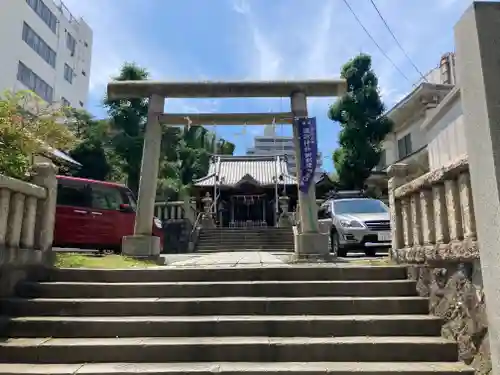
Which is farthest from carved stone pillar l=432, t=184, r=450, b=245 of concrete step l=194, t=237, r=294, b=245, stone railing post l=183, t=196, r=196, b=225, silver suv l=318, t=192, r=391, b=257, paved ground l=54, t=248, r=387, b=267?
stone railing post l=183, t=196, r=196, b=225

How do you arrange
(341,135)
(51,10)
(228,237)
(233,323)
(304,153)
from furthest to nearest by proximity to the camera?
1. (51,10)
2. (341,135)
3. (228,237)
4. (304,153)
5. (233,323)

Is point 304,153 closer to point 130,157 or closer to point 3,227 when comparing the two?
point 3,227

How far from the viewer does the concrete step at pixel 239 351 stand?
387 centimetres

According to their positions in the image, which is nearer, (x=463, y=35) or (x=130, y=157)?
(x=463, y=35)

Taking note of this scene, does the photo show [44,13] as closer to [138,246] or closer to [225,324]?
[138,246]

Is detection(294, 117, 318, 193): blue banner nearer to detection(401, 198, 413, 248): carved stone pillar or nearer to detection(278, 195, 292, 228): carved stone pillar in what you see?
detection(401, 198, 413, 248): carved stone pillar

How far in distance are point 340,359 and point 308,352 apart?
311 millimetres

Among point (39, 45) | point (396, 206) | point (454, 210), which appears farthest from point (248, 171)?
point (454, 210)

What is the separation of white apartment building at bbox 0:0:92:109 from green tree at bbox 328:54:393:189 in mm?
17798

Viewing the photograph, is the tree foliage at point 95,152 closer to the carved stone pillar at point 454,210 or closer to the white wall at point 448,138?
the white wall at point 448,138

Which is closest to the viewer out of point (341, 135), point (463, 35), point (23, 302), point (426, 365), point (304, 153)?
point (463, 35)

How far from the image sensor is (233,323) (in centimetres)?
428

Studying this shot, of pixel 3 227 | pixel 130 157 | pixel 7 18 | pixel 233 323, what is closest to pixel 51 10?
pixel 7 18

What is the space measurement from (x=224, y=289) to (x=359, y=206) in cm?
741
